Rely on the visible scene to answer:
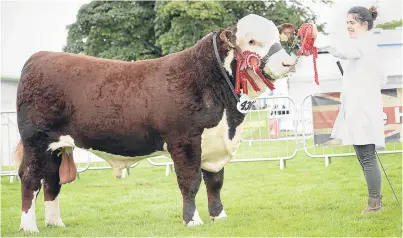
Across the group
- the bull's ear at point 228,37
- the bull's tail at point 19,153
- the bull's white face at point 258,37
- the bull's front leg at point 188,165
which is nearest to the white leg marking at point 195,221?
the bull's front leg at point 188,165

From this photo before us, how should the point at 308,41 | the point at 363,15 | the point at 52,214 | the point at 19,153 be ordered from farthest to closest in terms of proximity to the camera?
1. the point at 19,153
2. the point at 52,214
3. the point at 363,15
4. the point at 308,41

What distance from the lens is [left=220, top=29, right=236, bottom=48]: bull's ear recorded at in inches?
229

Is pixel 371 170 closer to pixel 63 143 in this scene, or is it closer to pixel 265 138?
pixel 63 143

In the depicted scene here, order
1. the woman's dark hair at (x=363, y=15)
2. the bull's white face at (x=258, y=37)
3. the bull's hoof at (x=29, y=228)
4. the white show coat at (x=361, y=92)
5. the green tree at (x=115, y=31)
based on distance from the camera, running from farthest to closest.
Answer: the green tree at (x=115, y=31)
the woman's dark hair at (x=363, y=15)
the white show coat at (x=361, y=92)
the bull's hoof at (x=29, y=228)
the bull's white face at (x=258, y=37)

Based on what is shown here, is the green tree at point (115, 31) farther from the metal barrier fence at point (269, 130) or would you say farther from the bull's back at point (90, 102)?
the bull's back at point (90, 102)

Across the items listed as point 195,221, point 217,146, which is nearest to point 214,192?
point 195,221

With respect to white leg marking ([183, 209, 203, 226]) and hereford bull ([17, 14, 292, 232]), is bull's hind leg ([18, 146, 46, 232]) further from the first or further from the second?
white leg marking ([183, 209, 203, 226])

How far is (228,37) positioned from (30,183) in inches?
90.5

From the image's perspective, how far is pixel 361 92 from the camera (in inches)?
248

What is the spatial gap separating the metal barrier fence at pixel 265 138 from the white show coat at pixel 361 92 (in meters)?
4.75

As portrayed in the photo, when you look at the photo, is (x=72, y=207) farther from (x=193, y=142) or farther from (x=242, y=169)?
(x=242, y=169)

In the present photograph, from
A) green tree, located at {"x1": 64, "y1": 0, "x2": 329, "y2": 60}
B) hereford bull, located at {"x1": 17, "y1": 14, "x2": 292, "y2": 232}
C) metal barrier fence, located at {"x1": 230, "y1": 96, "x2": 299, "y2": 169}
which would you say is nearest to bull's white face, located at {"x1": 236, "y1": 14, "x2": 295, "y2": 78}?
hereford bull, located at {"x1": 17, "y1": 14, "x2": 292, "y2": 232}

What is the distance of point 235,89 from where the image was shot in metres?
5.85

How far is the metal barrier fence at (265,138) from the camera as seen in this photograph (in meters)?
11.5
